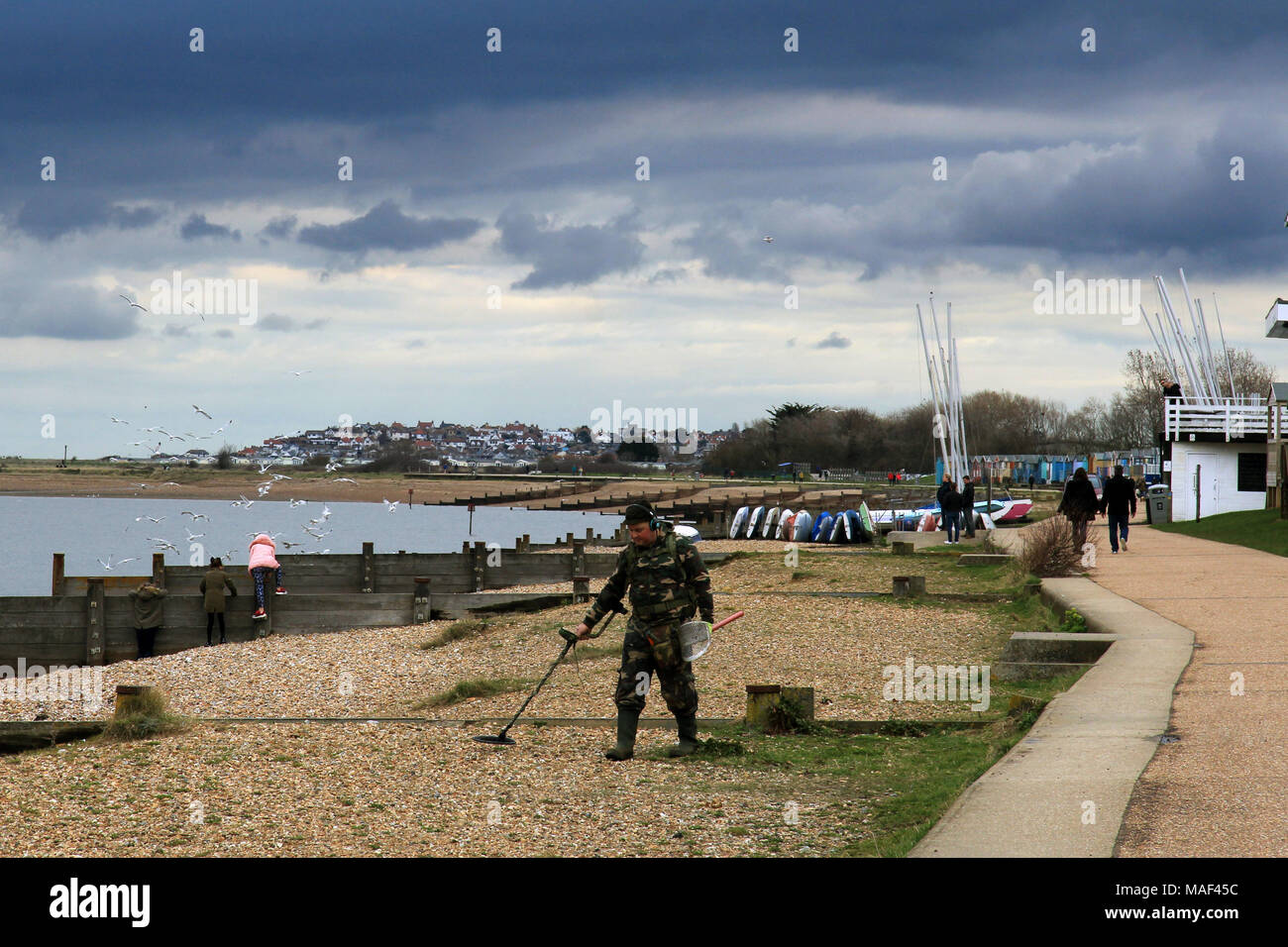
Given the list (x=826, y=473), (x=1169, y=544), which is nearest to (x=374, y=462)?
(x=826, y=473)

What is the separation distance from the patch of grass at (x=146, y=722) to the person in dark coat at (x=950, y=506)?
Answer: 2519 centimetres

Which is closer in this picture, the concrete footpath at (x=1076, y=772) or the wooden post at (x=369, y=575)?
the concrete footpath at (x=1076, y=772)

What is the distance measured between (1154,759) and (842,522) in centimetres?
3494

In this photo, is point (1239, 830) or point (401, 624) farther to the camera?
point (401, 624)

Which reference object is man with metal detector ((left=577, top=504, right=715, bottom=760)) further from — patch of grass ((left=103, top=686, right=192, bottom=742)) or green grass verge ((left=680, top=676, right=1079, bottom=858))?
patch of grass ((left=103, top=686, right=192, bottom=742))

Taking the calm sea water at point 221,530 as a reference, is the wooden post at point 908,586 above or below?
above

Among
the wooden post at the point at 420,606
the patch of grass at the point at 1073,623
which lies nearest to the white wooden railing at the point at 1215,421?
the wooden post at the point at 420,606

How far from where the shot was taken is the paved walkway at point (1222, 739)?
6.47 metres

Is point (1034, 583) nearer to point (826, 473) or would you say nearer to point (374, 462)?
point (826, 473)

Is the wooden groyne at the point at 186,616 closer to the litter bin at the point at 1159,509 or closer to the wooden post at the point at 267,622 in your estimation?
the wooden post at the point at 267,622

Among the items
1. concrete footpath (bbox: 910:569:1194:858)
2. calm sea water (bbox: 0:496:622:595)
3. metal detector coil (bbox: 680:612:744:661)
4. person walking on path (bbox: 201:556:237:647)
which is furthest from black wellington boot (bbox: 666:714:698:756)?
calm sea water (bbox: 0:496:622:595)

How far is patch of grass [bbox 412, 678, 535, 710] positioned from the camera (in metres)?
14.5

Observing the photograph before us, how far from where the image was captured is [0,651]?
73.1 ft
